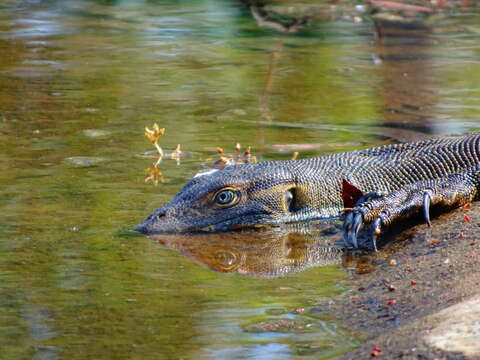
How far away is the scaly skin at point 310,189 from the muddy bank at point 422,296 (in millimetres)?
195

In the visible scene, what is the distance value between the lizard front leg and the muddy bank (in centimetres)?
9

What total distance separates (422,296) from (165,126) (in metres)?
4.60

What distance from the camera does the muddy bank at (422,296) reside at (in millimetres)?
3703

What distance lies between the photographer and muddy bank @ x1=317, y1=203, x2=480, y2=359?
3.70 m

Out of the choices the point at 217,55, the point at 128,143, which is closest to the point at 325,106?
the point at 128,143

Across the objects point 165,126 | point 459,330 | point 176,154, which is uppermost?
point 459,330

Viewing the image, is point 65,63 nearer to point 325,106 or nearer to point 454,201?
point 325,106

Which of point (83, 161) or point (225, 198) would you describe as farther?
point (83, 161)

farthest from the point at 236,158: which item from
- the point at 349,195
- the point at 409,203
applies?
the point at 409,203

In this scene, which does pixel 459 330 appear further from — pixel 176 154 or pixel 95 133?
pixel 95 133

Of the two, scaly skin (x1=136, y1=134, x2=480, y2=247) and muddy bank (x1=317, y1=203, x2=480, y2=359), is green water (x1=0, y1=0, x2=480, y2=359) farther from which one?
scaly skin (x1=136, y1=134, x2=480, y2=247)

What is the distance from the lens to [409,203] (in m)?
5.76

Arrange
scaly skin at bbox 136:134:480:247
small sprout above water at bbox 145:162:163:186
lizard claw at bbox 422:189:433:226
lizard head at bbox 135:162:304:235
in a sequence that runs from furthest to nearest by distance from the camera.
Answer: small sprout above water at bbox 145:162:163:186, lizard head at bbox 135:162:304:235, scaly skin at bbox 136:134:480:247, lizard claw at bbox 422:189:433:226

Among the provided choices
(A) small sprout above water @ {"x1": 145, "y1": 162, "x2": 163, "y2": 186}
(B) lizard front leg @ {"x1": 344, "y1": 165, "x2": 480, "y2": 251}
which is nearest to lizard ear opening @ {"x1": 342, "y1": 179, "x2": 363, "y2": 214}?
(B) lizard front leg @ {"x1": 344, "y1": 165, "x2": 480, "y2": 251}
